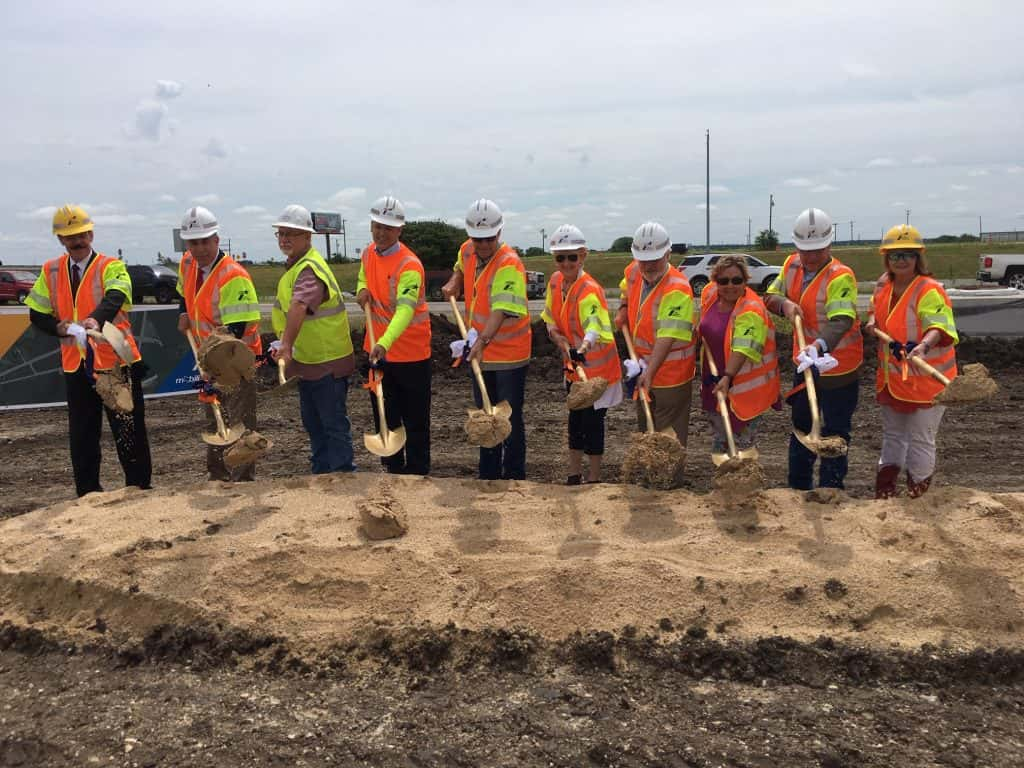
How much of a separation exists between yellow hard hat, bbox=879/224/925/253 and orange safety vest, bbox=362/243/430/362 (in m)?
2.54

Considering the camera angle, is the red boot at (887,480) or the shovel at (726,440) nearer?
the shovel at (726,440)

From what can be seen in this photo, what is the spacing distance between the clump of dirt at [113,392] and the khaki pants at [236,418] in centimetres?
58

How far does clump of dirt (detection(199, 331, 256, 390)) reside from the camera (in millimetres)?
4594

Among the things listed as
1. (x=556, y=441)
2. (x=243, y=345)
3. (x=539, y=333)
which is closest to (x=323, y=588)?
(x=243, y=345)

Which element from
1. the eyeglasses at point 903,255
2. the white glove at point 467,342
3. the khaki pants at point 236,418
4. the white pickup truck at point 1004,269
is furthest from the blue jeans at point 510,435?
the white pickup truck at point 1004,269

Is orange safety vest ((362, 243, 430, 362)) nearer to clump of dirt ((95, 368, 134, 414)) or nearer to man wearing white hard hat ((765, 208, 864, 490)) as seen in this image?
clump of dirt ((95, 368, 134, 414))

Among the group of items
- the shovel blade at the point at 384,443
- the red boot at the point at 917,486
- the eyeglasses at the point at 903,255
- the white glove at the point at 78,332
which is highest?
the eyeglasses at the point at 903,255

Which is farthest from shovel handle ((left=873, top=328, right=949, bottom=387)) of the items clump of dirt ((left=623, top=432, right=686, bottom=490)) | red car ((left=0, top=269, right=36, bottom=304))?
red car ((left=0, top=269, right=36, bottom=304))

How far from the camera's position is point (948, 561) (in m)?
3.55

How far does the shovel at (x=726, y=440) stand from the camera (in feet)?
13.9

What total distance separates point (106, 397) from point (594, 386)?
2.73 metres

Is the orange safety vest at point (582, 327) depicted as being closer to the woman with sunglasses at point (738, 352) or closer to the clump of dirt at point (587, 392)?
the clump of dirt at point (587, 392)

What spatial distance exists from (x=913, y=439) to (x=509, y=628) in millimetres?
2533

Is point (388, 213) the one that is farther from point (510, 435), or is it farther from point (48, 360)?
point (48, 360)
